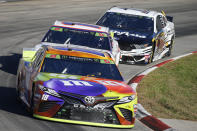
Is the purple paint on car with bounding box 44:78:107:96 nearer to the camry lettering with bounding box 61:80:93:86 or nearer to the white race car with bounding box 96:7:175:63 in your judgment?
the camry lettering with bounding box 61:80:93:86

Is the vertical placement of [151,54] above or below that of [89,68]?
below

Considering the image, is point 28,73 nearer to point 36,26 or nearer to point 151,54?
point 151,54

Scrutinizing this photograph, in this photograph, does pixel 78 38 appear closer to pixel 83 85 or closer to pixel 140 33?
pixel 140 33

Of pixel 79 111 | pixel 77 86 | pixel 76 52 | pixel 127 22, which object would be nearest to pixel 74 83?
pixel 77 86

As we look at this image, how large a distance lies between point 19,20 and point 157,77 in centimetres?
1287

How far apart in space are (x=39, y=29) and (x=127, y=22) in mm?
6835

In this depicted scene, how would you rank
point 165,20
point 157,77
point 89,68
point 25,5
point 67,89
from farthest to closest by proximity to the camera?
point 25,5, point 165,20, point 157,77, point 89,68, point 67,89

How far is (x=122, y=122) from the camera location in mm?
9039

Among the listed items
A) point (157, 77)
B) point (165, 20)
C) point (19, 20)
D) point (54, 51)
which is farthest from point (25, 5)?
point (54, 51)

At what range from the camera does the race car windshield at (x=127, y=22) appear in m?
17.2

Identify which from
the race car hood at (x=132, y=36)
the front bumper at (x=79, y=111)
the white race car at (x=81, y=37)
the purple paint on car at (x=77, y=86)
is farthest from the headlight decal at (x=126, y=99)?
the race car hood at (x=132, y=36)

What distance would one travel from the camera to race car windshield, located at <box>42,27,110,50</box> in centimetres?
1360

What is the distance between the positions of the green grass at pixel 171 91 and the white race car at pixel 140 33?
804 millimetres

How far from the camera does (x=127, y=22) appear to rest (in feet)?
57.3
